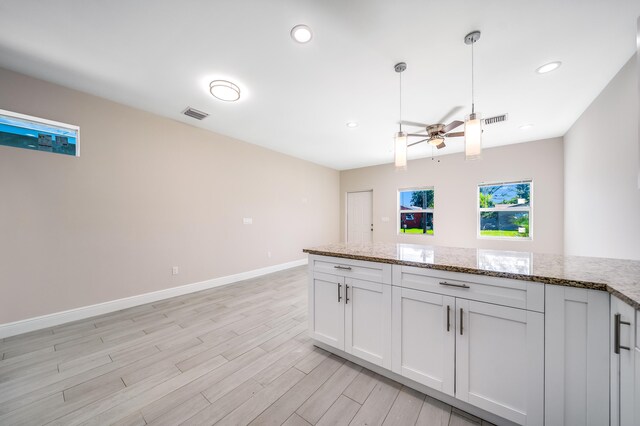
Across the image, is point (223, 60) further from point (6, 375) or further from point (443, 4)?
point (6, 375)

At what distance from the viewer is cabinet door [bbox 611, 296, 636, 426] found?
0.92 meters

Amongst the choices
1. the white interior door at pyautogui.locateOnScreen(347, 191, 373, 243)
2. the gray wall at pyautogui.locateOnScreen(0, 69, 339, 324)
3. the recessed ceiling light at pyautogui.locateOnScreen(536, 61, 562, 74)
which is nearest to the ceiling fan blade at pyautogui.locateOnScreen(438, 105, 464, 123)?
the recessed ceiling light at pyautogui.locateOnScreen(536, 61, 562, 74)

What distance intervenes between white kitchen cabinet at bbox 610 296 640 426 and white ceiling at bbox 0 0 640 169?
197 cm

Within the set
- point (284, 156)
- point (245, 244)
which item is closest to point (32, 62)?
point (245, 244)

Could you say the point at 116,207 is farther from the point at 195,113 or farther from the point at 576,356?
the point at 576,356

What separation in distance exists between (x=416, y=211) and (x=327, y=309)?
456 cm

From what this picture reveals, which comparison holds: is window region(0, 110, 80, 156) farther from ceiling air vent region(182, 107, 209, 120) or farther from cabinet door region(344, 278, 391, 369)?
cabinet door region(344, 278, 391, 369)

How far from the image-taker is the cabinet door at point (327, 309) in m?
1.91

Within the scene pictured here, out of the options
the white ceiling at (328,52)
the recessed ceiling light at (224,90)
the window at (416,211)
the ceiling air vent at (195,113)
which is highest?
the white ceiling at (328,52)

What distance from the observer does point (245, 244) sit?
4457 mm

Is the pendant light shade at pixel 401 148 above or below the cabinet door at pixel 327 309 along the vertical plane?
above

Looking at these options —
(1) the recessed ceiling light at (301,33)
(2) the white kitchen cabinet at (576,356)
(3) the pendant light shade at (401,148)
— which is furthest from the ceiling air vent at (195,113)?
(2) the white kitchen cabinet at (576,356)

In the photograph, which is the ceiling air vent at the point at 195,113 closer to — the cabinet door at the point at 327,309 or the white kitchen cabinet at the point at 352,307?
the white kitchen cabinet at the point at 352,307

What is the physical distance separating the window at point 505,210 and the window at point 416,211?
103cm
